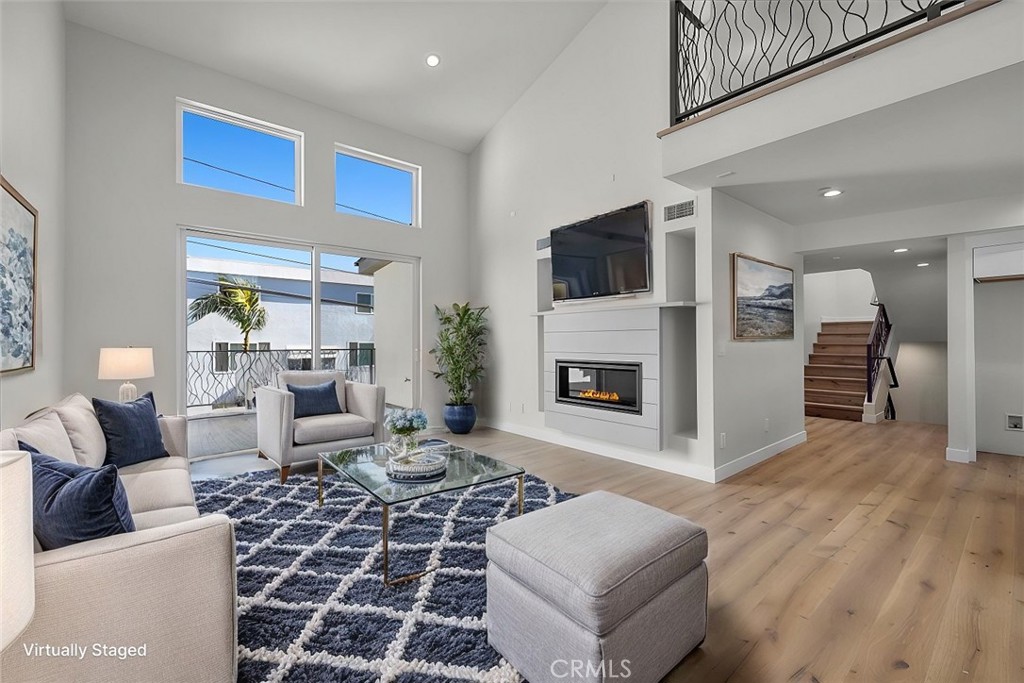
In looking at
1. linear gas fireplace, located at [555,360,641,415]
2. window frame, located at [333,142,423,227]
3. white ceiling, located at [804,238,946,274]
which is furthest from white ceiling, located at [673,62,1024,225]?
window frame, located at [333,142,423,227]

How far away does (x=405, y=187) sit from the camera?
18.8 ft

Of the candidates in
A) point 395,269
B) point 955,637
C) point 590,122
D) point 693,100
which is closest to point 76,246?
point 395,269

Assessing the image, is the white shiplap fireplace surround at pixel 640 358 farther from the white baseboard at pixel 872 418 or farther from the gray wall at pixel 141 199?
the white baseboard at pixel 872 418

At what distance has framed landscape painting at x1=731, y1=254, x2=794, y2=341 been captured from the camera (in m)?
A: 3.87

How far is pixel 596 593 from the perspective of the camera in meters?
1.28

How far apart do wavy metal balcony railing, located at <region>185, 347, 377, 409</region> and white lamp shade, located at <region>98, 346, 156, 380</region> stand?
80 cm

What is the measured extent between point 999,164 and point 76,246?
6797 millimetres

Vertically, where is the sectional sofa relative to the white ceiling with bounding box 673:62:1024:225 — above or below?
below

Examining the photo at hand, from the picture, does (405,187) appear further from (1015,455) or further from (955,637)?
(1015,455)

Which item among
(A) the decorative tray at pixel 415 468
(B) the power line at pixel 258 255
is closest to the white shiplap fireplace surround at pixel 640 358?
(A) the decorative tray at pixel 415 468

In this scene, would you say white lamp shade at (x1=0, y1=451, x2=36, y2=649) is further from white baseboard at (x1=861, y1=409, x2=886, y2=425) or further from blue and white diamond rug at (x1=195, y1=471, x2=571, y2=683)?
white baseboard at (x1=861, y1=409, x2=886, y2=425)

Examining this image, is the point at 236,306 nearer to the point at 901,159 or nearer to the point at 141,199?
the point at 141,199

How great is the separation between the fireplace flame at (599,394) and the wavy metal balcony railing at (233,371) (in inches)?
110

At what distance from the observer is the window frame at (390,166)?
16.8 ft
